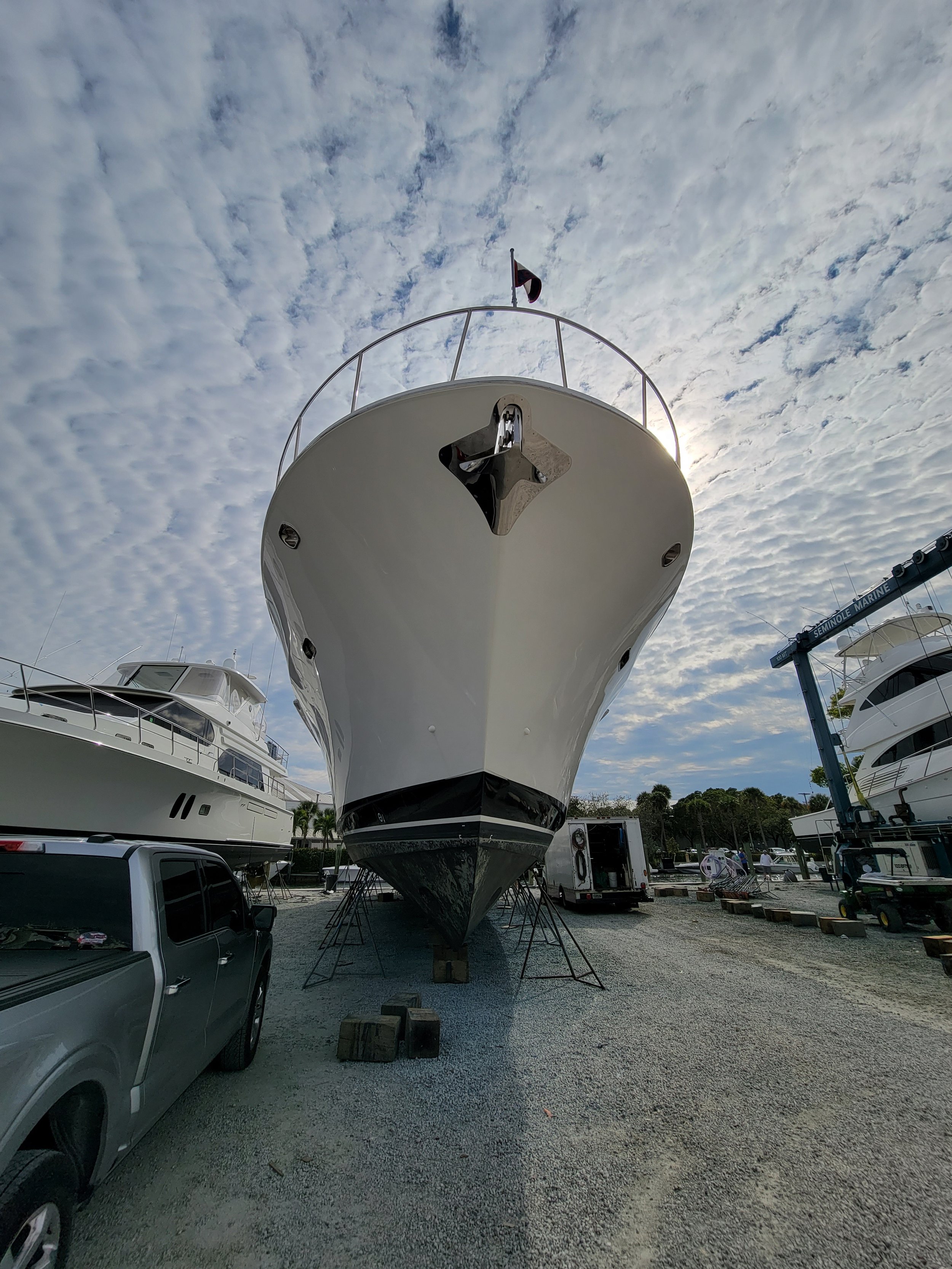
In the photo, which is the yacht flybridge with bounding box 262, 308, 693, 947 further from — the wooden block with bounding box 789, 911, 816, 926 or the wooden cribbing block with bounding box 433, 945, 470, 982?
the wooden block with bounding box 789, 911, 816, 926

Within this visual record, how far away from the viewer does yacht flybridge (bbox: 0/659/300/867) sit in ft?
22.2

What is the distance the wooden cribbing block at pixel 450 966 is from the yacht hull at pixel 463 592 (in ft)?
2.65

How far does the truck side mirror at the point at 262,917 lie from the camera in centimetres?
351

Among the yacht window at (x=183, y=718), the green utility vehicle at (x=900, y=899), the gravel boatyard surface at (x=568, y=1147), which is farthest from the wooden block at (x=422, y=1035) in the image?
the green utility vehicle at (x=900, y=899)

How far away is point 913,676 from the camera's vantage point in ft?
50.8

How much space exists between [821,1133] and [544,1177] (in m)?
1.45

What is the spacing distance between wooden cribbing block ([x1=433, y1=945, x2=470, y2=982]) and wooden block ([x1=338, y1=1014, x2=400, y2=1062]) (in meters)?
2.12

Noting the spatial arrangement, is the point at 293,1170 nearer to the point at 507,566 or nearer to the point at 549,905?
the point at 507,566

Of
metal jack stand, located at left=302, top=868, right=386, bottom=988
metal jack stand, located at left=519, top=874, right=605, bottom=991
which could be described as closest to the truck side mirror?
metal jack stand, located at left=302, top=868, right=386, bottom=988

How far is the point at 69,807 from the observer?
7207 mm

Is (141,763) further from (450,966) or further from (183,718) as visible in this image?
(450,966)

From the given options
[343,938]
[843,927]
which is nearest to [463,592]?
[343,938]

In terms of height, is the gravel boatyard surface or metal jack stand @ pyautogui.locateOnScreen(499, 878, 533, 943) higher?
metal jack stand @ pyautogui.locateOnScreen(499, 878, 533, 943)

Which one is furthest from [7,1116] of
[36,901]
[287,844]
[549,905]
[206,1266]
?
[287,844]
